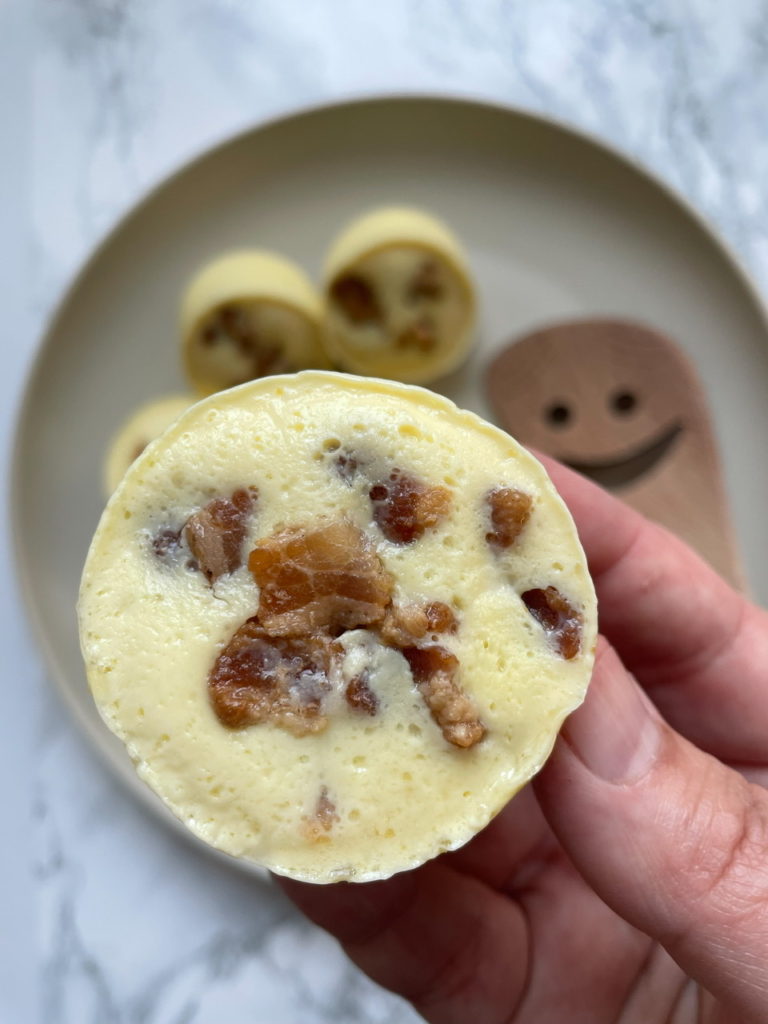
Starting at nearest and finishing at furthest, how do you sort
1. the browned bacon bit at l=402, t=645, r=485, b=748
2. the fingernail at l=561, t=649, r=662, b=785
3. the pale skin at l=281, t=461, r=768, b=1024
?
1. the browned bacon bit at l=402, t=645, r=485, b=748
2. the fingernail at l=561, t=649, r=662, b=785
3. the pale skin at l=281, t=461, r=768, b=1024

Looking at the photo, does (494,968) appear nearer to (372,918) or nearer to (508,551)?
(372,918)

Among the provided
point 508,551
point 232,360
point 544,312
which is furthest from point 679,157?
point 508,551

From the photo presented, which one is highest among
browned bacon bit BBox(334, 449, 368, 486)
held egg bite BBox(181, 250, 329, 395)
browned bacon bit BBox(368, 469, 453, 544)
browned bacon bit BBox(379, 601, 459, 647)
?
held egg bite BBox(181, 250, 329, 395)

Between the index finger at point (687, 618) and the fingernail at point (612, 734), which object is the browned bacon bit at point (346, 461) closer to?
the fingernail at point (612, 734)

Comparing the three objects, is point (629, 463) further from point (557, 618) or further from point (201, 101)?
point (201, 101)

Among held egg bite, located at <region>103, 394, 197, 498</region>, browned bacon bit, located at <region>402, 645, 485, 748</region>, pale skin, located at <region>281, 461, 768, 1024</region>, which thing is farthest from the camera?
held egg bite, located at <region>103, 394, 197, 498</region>

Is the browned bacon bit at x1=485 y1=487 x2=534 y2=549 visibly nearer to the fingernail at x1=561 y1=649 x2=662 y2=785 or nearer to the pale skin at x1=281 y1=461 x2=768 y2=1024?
the fingernail at x1=561 y1=649 x2=662 y2=785

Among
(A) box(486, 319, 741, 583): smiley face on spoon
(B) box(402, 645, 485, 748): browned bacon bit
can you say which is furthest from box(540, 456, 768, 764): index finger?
(B) box(402, 645, 485, 748): browned bacon bit
